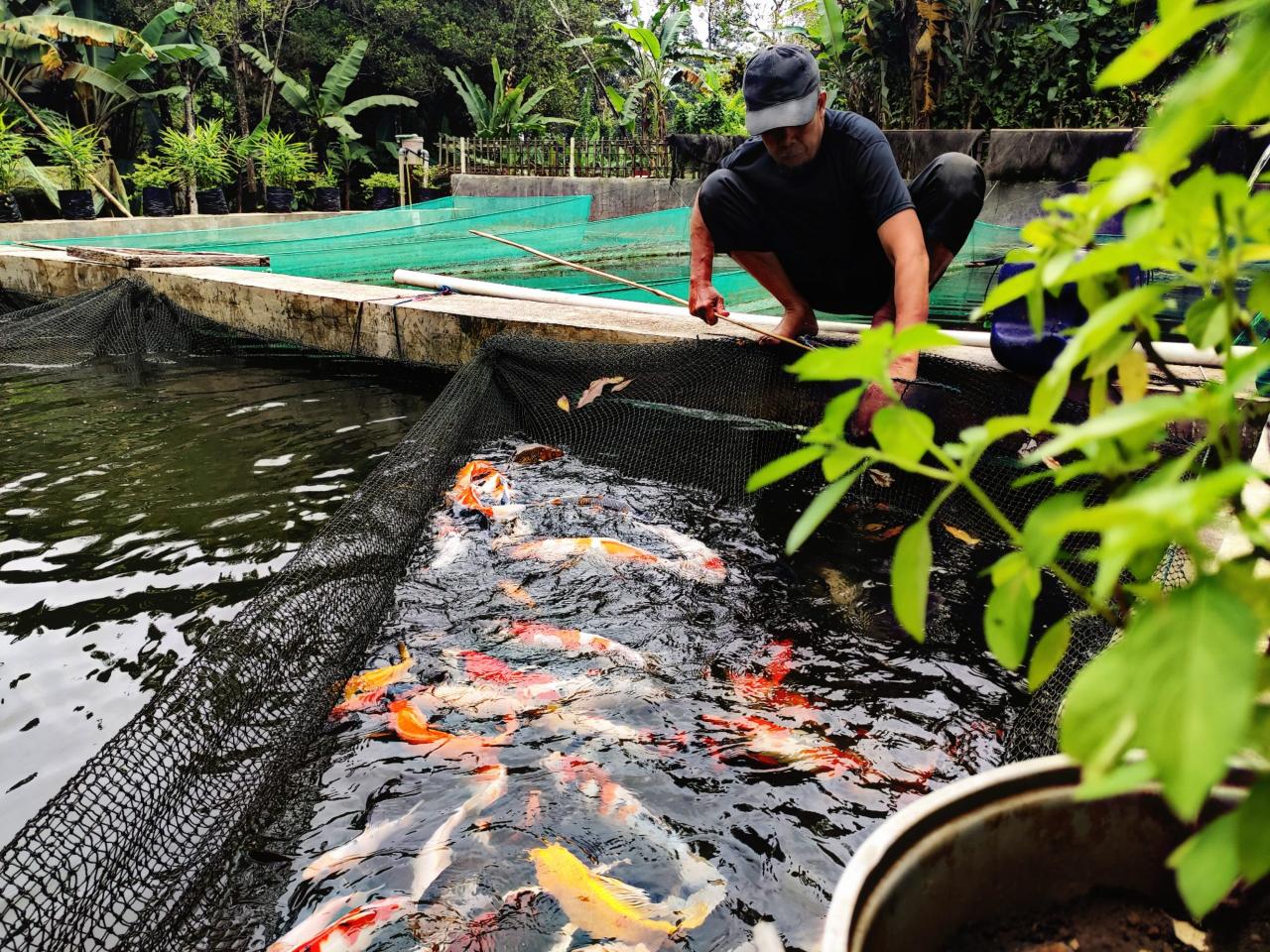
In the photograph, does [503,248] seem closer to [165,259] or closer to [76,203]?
[165,259]

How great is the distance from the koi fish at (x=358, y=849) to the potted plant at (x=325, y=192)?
70.3 ft

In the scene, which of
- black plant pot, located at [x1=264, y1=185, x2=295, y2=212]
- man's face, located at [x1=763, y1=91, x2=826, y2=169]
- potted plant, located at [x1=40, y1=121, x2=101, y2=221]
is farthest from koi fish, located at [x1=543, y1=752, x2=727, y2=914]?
black plant pot, located at [x1=264, y1=185, x2=295, y2=212]

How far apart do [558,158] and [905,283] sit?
49.4 ft

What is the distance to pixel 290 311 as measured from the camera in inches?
258

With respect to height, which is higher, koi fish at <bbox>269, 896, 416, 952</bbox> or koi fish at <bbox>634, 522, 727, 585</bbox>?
koi fish at <bbox>634, 522, 727, 585</bbox>

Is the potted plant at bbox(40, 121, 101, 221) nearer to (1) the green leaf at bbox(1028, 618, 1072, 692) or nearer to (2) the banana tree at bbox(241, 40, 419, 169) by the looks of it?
(2) the banana tree at bbox(241, 40, 419, 169)

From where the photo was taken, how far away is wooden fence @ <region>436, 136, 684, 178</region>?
14.8m

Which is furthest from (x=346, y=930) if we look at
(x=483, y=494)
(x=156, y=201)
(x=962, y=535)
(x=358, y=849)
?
(x=156, y=201)

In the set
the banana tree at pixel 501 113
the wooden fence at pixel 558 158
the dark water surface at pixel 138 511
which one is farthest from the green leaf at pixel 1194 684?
the banana tree at pixel 501 113

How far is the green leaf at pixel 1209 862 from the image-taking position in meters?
0.49

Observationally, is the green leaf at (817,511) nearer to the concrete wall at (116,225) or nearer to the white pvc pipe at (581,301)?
the white pvc pipe at (581,301)

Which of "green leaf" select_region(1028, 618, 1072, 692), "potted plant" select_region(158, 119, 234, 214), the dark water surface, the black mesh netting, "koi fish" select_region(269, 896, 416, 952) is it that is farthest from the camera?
"potted plant" select_region(158, 119, 234, 214)

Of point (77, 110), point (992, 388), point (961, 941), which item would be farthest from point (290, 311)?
point (77, 110)

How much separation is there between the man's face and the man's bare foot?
31.2 inches
